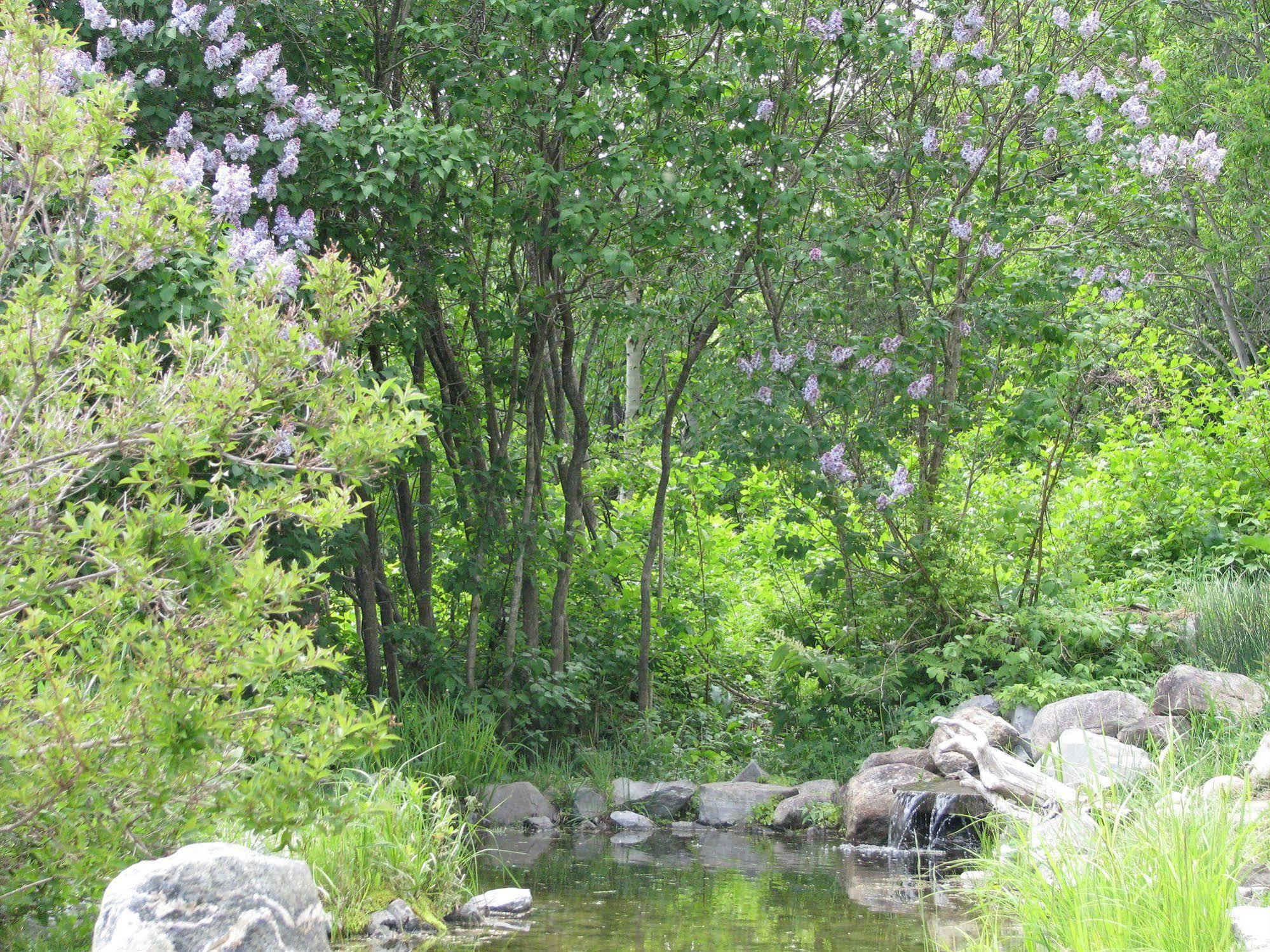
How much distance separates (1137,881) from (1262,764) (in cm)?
254

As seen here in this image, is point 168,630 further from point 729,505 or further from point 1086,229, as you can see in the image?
point 1086,229

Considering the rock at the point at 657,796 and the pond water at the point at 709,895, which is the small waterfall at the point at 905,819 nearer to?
the pond water at the point at 709,895

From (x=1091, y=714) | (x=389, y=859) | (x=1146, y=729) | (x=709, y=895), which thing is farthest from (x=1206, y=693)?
(x=389, y=859)

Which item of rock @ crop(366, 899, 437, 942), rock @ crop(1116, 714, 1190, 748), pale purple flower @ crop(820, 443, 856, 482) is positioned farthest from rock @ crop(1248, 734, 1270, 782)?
rock @ crop(366, 899, 437, 942)

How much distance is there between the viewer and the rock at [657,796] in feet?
26.0

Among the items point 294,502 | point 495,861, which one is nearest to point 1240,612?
point 495,861

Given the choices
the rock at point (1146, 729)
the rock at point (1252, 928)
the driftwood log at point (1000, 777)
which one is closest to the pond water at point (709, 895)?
the driftwood log at point (1000, 777)

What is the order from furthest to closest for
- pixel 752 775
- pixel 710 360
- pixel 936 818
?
pixel 710 360 < pixel 752 775 < pixel 936 818

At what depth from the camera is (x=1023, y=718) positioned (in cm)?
773

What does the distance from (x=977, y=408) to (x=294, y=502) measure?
7.11 m

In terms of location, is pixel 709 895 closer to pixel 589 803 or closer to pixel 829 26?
pixel 589 803

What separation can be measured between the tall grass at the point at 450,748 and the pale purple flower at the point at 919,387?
3467mm

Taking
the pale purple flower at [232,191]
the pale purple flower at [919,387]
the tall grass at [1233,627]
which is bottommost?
the tall grass at [1233,627]

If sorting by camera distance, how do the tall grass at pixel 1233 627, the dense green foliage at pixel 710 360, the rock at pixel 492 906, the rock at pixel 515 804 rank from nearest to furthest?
the rock at pixel 492 906, the dense green foliage at pixel 710 360, the rock at pixel 515 804, the tall grass at pixel 1233 627
